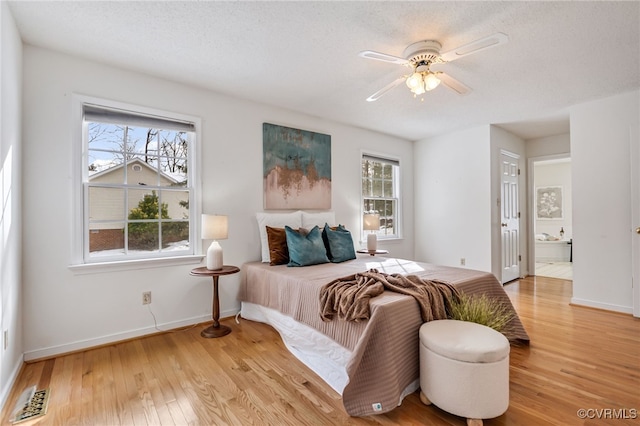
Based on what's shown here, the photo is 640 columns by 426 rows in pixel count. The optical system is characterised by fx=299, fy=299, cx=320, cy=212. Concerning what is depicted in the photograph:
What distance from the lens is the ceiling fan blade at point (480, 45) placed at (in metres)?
1.78

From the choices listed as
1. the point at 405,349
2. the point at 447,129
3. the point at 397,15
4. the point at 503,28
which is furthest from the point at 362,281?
the point at 447,129

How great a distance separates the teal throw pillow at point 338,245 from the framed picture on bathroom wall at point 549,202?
7.14m

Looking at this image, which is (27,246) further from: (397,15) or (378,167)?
(378,167)

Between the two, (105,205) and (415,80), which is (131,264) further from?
(415,80)

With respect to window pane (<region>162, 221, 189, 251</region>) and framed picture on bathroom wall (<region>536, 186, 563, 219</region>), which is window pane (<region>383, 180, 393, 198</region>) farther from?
framed picture on bathroom wall (<region>536, 186, 563, 219</region>)

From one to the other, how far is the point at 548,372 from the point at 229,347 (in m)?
2.43

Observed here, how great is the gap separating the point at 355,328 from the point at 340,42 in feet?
6.90

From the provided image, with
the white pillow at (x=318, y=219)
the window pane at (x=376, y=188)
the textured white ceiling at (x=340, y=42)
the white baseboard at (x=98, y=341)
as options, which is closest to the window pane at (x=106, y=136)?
the textured white ceiling at (x=340, y=42)

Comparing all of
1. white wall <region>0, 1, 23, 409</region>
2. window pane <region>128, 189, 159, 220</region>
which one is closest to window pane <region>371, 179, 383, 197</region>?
window pane <region>128, 189, 159, 220</region>

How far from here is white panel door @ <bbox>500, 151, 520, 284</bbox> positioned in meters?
4.74

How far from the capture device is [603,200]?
139 inches

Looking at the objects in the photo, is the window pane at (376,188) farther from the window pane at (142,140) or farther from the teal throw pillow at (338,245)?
the window pane at (142,140)

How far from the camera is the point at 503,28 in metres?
2.16

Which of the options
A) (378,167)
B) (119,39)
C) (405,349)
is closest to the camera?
(405,349)
